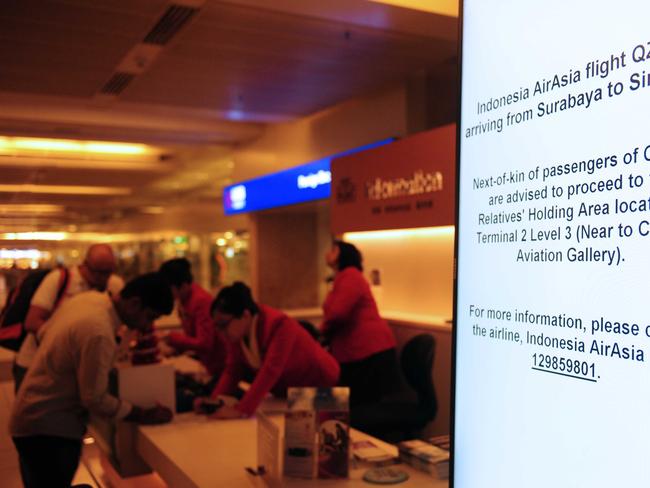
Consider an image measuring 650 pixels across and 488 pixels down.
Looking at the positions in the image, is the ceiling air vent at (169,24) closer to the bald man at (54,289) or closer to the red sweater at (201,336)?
the bald man at (54,289)

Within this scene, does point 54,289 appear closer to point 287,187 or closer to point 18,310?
point 18,310

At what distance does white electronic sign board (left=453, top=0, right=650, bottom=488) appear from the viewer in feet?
2.95

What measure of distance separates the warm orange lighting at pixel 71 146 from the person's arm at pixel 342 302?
340 cm

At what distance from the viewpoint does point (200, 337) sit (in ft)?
13.3

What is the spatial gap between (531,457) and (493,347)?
8.2 inches

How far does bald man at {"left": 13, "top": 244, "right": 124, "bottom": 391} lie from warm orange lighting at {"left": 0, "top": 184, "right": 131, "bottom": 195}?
1527 mm

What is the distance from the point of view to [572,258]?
101cm

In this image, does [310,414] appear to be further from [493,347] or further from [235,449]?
[493,347]

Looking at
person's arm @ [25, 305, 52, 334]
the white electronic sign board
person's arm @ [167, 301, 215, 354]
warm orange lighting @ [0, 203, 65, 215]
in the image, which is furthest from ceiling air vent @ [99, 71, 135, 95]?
the white electronic sign board

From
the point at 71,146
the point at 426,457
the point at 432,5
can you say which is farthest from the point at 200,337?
the point at 71,146

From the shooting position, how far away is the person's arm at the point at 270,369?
8.97ft

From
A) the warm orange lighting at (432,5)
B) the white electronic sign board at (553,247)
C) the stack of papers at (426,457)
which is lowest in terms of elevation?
the stack of papers at (426,457)

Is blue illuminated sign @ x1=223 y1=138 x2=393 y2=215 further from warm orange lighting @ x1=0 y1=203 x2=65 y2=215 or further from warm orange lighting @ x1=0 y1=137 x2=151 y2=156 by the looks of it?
warm orange lighting @ x1=0 y1=203 x2=65 y2=215

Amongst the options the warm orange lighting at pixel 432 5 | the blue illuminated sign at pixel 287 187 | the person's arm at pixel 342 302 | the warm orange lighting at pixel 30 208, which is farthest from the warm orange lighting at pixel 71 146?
the warm orange lighting at pixel 432 5
